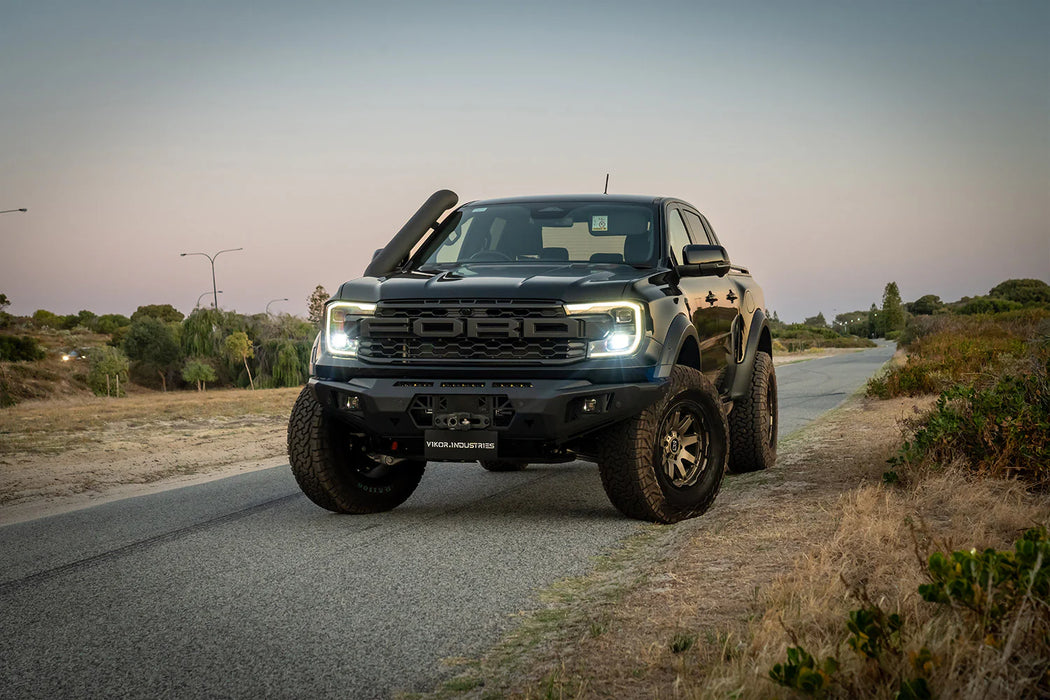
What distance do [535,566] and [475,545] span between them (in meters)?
0.70

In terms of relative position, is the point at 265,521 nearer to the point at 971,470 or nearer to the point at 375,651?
the point at 375,651

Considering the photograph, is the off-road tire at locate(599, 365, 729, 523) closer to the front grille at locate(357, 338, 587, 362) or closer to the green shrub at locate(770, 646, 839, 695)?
the front grille at locate(357, 338, 587, 362)

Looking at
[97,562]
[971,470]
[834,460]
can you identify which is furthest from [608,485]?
[834,460]

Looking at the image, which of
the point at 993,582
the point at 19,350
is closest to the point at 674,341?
the point at 993,582

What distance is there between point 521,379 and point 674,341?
1.10 metres

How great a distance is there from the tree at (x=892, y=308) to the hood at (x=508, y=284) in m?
172

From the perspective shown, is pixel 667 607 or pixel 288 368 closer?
pixel 667 607

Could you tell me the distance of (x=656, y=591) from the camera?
16.4 feet

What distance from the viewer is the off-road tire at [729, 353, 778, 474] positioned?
30.3ft

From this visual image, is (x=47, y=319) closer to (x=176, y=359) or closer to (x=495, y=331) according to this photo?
(x=176, y=359)

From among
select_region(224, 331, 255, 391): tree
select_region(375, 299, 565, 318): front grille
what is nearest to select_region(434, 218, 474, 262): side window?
select_region(375, 299, 565, 318): front grille

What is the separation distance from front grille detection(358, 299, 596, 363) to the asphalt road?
1151 millimetres

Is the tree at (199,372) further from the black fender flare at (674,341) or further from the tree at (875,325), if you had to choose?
the tree at (875,325)

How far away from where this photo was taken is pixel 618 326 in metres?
6.61
